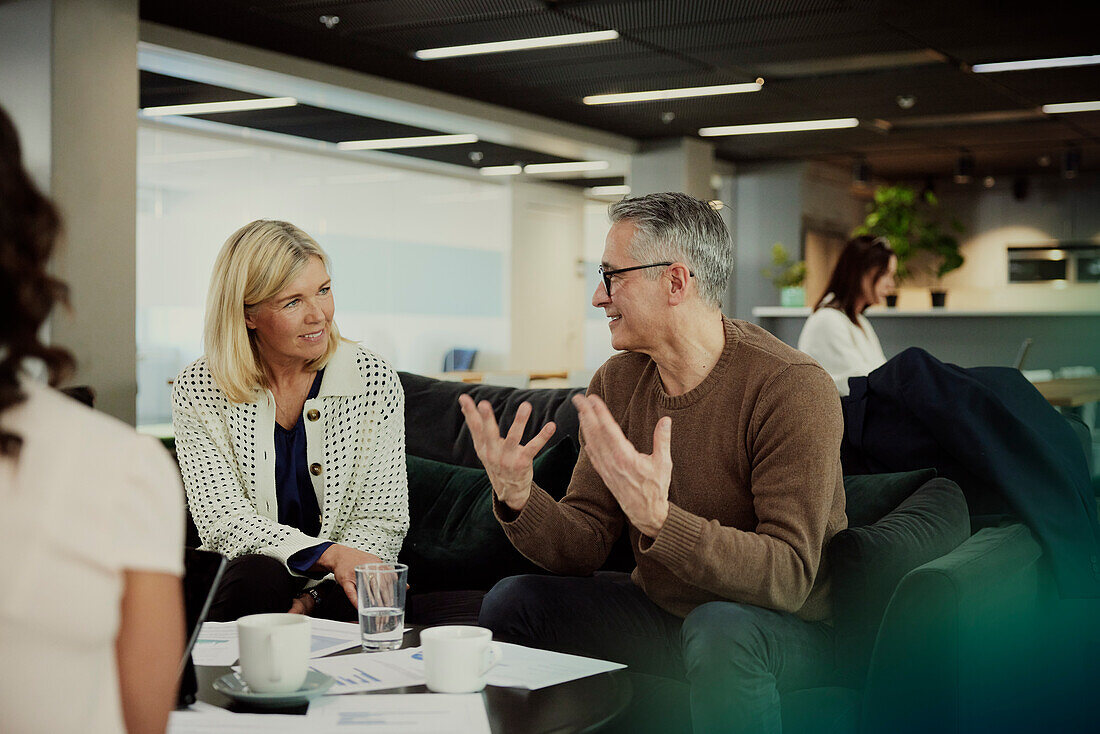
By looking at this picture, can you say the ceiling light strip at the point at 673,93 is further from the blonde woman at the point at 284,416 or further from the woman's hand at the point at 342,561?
the woman's hand at the point at 342,561

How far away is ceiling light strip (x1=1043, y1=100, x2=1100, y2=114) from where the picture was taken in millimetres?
7730

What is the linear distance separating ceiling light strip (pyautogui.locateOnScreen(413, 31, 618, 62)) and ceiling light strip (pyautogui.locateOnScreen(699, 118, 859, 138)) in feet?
9.50

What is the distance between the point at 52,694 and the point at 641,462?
1.00 meters

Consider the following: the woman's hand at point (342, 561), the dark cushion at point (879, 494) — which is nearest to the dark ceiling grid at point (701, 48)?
the dark cushion at point (879, 494)

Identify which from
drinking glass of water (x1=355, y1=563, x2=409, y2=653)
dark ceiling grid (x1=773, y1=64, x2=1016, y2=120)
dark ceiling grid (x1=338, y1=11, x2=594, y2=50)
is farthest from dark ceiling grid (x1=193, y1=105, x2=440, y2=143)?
drinking glass of water (x1=355, y1=563, x2=409, y2=653)

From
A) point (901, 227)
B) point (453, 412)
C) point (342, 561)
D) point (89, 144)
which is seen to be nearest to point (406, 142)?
point (901, 227)

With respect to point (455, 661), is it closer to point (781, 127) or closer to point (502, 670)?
point (502, 670)

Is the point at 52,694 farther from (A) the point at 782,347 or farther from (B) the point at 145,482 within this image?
(A) the point at 782,347

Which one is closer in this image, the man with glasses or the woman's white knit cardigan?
the man with glasses

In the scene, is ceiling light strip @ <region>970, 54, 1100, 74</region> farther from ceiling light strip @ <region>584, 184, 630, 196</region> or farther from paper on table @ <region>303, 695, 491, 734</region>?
paper on table @ <region>303, 695, 491, 734</region>

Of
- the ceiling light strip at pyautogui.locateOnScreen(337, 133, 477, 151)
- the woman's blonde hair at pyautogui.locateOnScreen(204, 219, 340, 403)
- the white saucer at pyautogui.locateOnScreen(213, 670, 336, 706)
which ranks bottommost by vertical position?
the white saucer at pyautogui.locateOnScreen(213, 670, 336, 706)

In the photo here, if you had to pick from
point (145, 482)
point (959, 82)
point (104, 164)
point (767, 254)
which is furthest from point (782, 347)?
point (767, 254)

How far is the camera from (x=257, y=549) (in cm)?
211

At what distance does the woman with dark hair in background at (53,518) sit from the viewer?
0.71 m
